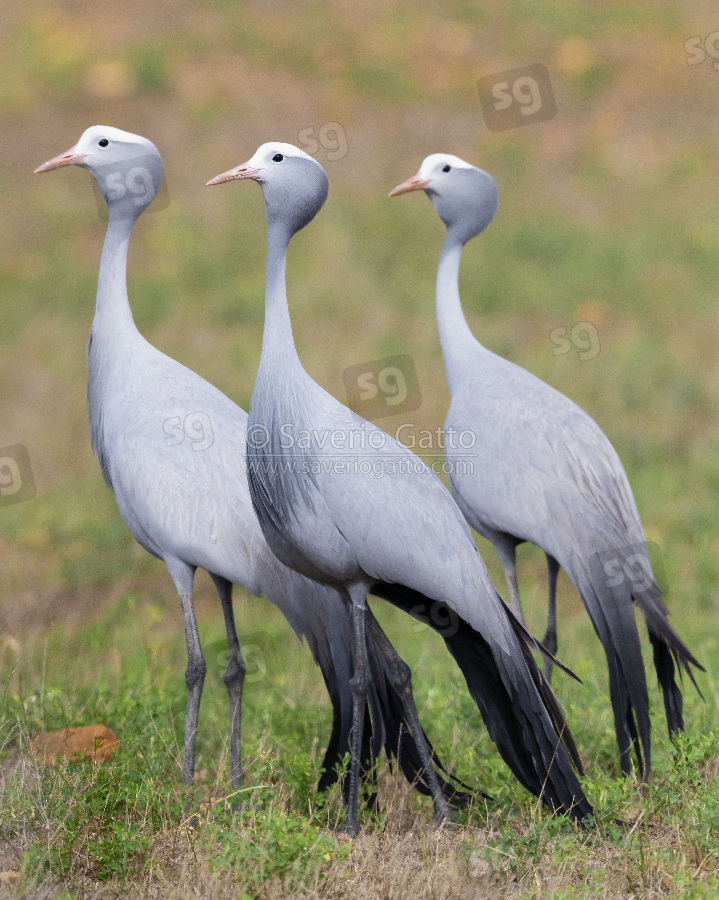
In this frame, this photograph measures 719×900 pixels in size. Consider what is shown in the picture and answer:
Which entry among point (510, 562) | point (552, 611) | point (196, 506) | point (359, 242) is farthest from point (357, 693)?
point (359, 242)

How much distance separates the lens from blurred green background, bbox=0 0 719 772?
23.9 ft

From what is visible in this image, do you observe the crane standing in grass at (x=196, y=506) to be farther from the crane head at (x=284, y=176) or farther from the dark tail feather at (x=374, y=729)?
the crane head at (x=284, y=176)

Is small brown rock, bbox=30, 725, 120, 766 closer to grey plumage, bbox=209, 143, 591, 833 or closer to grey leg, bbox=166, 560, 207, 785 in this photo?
grey leg, bbox=166, 560, 207, 785

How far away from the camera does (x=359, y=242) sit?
11.0 m

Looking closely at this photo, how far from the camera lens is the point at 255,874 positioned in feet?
10.1

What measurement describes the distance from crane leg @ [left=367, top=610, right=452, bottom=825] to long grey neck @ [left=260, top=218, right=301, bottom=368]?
34.4 inches

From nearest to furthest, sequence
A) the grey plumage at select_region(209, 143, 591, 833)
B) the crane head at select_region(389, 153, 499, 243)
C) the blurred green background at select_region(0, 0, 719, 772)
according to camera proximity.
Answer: the grey plumage at select_region(209, 143, 591, 833)
the crane head at select_region(389, 153, 499, 243)
the blurred green background at select_region(0, 0, 719, 772)

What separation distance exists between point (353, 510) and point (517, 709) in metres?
0.81

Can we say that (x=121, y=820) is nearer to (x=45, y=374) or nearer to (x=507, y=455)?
(x=507, y=455)

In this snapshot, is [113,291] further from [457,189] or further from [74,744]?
[74,744]

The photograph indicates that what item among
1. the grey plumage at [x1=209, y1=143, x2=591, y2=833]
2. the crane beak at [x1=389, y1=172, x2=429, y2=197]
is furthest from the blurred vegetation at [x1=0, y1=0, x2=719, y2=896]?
the crane beak at [x1=389, y1=172, x2=429, y2=197]

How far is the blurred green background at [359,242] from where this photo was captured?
7.28 meters

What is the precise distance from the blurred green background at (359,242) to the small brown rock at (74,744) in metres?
1.23

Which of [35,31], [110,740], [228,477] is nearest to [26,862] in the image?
[110,740]
